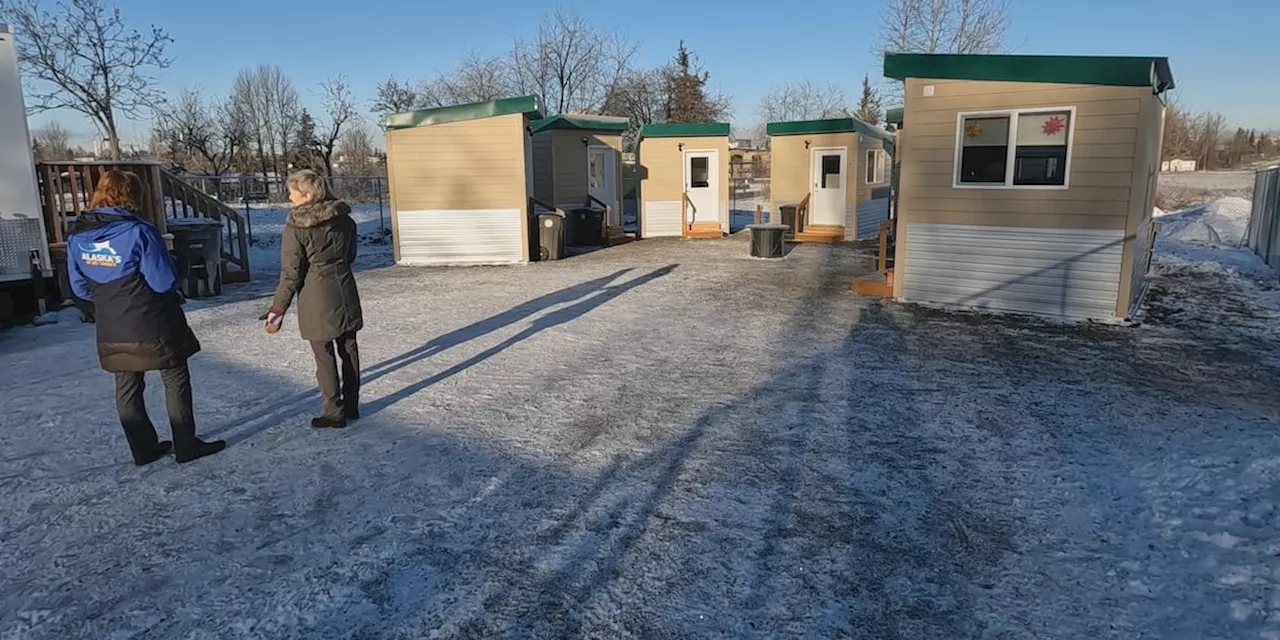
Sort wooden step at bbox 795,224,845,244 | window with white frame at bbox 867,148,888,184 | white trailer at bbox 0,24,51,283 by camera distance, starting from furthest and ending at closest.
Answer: window with white frame at bbox 867,148,888,184
wooden step at bbox 795,224,845,244
white trailer at bbox 0,24,51,283

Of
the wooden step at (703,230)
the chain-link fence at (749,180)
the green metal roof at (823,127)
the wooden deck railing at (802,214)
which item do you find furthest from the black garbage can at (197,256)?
the chain-link fence at (749,180)

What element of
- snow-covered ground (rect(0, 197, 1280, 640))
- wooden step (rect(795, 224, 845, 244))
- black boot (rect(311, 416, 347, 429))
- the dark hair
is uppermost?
the dark hair

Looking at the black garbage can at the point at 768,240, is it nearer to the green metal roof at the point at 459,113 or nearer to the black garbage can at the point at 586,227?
the black garbage can at the point at 586,227

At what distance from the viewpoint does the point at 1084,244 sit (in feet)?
25.7

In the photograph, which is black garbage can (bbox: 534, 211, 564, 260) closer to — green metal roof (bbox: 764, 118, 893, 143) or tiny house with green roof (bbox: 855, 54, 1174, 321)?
green metal roof (bbox: 764, 118, 893, 143)

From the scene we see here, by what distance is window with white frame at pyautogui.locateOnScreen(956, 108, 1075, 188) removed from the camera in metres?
7.81

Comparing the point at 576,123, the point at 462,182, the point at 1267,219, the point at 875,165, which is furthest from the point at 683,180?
the point at 1267,219

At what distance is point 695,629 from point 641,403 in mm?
2615

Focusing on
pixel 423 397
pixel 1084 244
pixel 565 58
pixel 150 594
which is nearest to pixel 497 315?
pixel 423 397

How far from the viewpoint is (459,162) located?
12.7 m

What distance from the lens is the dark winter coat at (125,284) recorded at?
366 centimetres

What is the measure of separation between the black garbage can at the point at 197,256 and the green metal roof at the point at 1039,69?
Answer: 893 cm

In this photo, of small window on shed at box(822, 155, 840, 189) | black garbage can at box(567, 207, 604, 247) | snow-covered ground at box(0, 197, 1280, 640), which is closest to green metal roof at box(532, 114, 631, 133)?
black garbage can at box(567, 207, 604, 247)

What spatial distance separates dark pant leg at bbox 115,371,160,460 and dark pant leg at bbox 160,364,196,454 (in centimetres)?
12
